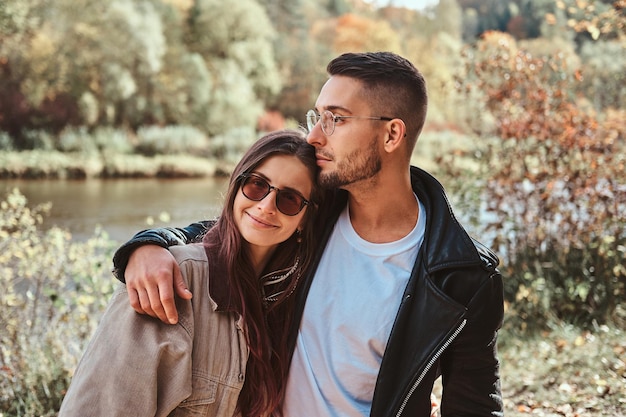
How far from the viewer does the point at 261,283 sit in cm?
197

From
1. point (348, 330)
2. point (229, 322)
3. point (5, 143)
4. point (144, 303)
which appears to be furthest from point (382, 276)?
point (5, 143)

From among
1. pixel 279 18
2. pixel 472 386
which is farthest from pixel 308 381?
pixel 279 18

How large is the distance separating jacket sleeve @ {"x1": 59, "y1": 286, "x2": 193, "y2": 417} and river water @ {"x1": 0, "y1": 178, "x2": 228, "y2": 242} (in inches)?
314

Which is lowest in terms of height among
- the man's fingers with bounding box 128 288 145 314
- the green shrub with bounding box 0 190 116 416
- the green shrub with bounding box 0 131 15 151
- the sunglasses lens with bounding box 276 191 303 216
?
the green shrub with bounding box 0 131 15 151

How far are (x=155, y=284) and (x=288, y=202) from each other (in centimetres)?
50

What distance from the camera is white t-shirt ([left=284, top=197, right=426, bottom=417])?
193cm

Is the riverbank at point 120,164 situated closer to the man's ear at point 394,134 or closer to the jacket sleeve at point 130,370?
the man's ear at point 394,134

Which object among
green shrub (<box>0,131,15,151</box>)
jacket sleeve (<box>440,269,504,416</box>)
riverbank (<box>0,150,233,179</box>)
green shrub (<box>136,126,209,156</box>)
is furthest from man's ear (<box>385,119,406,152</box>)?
green shrub (<box>136,126,209,156</box>)

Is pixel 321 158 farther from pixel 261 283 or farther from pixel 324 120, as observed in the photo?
pixel 261 283

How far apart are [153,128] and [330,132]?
2134 centimetres

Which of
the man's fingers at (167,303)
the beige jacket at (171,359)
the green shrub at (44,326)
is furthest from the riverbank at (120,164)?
the man's fingers at (167,303)

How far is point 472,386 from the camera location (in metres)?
1.90

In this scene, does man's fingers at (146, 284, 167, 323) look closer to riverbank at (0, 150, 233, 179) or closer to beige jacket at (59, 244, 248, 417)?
beige jacket at (59, 244, 248, 417)

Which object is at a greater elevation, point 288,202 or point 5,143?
point 288,202
